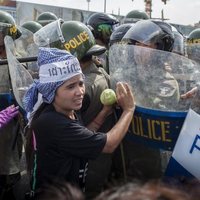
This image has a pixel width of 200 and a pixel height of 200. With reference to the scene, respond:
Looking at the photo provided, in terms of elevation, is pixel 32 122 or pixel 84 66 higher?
pixel 84 66

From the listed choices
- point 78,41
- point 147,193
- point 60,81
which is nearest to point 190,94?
point 60,81

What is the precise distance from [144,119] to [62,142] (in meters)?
0.48

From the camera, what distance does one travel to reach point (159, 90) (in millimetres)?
2240

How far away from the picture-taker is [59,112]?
2.20m

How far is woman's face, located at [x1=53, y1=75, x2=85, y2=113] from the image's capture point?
→ 2195 millimetres

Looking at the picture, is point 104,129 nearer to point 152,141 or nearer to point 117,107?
point 117,107

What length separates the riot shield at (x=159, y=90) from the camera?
7.10 feet

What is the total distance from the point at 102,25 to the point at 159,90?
312cm

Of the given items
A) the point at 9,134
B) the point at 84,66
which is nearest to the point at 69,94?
the point at 84,66

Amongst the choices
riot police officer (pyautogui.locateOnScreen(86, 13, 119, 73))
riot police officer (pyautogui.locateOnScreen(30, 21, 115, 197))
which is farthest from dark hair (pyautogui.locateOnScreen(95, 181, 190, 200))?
Result: riot police officer (pyautogui.locateOnScreen(86, 13, 119, 73))

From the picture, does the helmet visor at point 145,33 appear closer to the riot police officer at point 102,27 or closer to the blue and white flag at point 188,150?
the blue and white flag at point 188,150

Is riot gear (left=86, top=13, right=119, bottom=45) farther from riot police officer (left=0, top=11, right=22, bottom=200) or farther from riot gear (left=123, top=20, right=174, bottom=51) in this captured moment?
riot gear (left=123, top=20, right=174, bottom=51)

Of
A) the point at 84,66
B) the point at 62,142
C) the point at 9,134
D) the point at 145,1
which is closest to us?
the point at 62,142

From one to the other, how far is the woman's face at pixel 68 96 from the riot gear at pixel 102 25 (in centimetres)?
289
